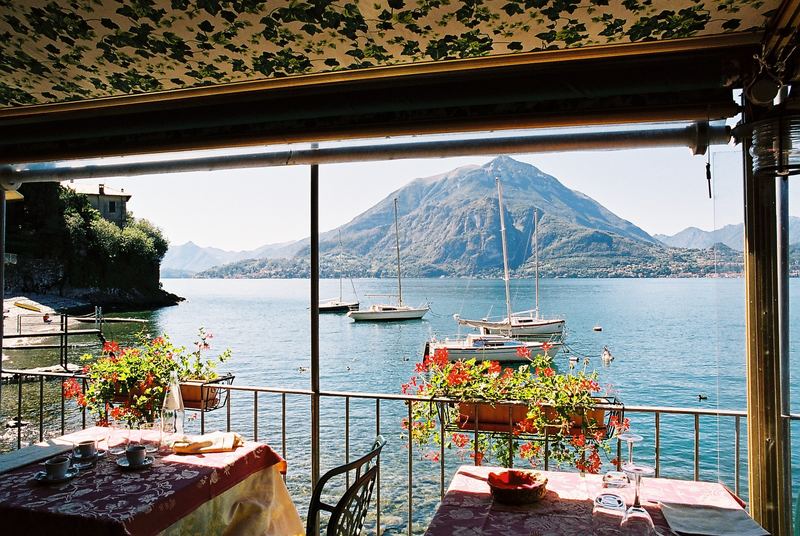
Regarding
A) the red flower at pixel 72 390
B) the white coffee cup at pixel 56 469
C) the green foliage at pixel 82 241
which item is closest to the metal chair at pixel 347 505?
the white coffee cup at pixel 56 469

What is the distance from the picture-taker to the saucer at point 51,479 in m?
1.76

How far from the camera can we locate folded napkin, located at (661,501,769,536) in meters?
1.36

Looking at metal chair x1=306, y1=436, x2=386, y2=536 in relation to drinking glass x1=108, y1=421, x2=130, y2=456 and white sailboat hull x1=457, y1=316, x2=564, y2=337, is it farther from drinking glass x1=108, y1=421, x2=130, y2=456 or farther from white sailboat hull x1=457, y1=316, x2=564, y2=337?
white sailboat hull x1=457, y1=316, x2=564, y2=337

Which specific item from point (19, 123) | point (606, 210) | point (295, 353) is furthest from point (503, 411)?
point (606, 210)

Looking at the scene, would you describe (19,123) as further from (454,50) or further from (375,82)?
(454,50)

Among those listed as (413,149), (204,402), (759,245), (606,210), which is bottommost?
(204,402)

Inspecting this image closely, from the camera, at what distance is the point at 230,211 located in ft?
156

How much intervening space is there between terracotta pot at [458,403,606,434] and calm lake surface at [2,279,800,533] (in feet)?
1.66

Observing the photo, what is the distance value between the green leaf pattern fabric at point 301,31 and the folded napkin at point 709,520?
1.47 metres

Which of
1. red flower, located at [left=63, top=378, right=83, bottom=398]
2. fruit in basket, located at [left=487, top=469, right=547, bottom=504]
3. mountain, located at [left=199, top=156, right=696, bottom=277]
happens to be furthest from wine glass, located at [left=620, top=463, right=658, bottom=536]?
mountain, located at [left=199, top=156, right=696, bottom=277]

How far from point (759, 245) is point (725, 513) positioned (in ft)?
2.94

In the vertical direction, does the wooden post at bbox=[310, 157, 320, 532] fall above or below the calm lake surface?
above

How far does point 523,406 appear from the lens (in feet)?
8.14

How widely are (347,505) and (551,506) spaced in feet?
1.98
